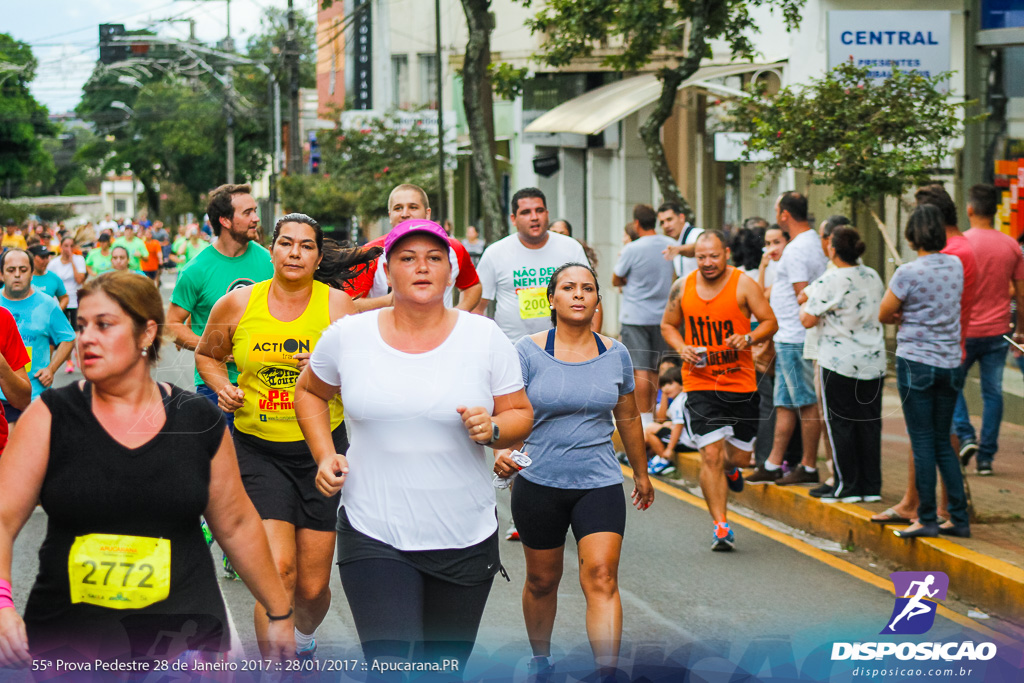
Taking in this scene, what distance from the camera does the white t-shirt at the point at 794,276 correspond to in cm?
915

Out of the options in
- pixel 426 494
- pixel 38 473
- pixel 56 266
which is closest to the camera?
pixel 38 473

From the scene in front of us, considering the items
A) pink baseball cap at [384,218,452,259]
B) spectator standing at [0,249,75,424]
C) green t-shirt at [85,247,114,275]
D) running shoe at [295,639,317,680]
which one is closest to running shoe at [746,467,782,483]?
running shoe at [295,639,317,680]

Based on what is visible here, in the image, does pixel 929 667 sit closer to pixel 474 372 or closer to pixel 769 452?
pixel 474 372

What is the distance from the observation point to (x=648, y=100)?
17.8 m

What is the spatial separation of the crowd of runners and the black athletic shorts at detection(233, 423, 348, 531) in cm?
1

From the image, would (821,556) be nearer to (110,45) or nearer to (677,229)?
(677,229)

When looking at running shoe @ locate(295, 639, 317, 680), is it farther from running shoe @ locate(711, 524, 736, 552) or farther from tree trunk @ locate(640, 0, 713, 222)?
tree trunk @ locate(640, 0, 713, 222)

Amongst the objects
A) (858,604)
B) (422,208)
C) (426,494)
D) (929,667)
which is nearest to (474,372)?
(426,494)

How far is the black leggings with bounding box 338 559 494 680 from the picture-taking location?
3980 millimetres

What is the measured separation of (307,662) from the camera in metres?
5.04

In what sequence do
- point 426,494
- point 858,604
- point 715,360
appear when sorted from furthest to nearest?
point 715,360
point 858,604
point 426,494

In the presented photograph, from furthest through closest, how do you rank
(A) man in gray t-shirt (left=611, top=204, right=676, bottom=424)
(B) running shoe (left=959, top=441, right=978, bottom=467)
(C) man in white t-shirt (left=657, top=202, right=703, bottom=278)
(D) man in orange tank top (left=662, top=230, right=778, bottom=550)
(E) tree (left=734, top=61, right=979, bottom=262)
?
(E) tree (left=734, top=61, right=979, bottom=262), (C) man in white t-shirt (left=657, top=202, right=703, bottom=278), (A) man in gray t-shirt (left=611, top=204, right=676, bottom=424), (B) running shoe (left=959, top=441, right=978, bottom=467), (D) man in orange tank top (left=662, top=230, right=778, bottom=550)

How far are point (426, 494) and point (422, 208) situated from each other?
2.92m

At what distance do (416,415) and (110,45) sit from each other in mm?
21248
